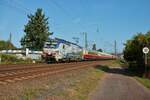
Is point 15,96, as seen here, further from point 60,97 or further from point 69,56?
point 69,56

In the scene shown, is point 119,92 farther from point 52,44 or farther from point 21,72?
point 52,44

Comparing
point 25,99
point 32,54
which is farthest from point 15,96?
point 32,54

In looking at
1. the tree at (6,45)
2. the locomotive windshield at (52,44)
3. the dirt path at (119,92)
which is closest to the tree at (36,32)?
the tree at (6,45)

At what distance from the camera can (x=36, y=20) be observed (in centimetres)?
10919

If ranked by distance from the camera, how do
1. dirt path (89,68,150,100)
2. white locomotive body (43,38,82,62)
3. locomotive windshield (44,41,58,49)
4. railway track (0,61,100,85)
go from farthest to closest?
white locomotive body (43,38,82,62), locomotive windshield (44,41,58,49), railway track (0,61,100,85), dirt path (89,68,150,100)

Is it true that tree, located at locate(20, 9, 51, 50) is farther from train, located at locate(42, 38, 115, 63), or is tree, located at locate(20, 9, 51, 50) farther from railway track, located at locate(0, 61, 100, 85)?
railway track, located at locate(0, 61, 100, 85)

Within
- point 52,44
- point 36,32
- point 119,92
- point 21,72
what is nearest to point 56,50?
point 52,44

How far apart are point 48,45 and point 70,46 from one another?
23.7 ft

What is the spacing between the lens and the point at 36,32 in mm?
106688

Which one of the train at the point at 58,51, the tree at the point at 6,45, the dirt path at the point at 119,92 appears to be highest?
the tree at the point at 6,45

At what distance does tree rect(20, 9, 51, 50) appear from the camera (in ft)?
346

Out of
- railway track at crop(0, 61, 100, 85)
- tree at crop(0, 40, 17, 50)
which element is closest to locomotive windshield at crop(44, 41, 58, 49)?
railway track at crop(0, 61, 100, 85)

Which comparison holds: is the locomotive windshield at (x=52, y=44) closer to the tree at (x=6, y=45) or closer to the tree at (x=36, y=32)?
the tree at (x=36, y=32)

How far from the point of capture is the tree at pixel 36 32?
105562 millimetres
